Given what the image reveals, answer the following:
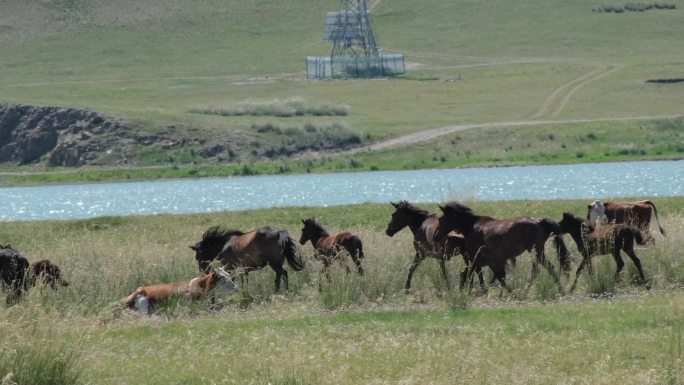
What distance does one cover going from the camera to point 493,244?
Result: 19422 mm

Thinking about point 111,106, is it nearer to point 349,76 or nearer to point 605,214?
point 349,76

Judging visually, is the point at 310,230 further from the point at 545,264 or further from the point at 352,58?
the point at 352,58

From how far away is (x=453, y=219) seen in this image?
20016 millimetres

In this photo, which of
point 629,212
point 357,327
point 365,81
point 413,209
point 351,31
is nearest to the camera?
point 357,327

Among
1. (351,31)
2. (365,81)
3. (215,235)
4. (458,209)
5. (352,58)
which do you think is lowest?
(365,81)

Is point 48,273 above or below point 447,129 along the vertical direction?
above

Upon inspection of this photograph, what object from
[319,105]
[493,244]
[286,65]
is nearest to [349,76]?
[286,65]

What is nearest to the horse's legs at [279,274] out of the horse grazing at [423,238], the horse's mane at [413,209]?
the horse grazing at [423,238]

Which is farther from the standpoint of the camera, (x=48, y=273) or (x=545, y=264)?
(x=48, y=273)

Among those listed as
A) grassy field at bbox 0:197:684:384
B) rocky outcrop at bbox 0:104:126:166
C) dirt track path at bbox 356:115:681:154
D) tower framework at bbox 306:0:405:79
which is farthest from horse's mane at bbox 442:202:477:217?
tower framework at bbox 306:0:405:79

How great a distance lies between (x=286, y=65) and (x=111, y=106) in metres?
26.8

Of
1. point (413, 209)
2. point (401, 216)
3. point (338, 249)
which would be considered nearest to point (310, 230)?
point (338, 249)

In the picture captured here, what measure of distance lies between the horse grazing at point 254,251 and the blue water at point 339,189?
62.3 ft

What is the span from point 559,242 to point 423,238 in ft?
7.72
